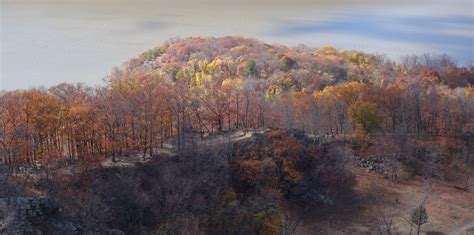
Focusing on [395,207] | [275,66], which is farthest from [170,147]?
[275,66]

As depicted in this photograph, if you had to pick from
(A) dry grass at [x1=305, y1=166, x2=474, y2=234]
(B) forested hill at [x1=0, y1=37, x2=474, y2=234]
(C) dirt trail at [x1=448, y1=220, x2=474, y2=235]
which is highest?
(B) forested hill at [x1=0, y1=37, x2=474, y2=234]

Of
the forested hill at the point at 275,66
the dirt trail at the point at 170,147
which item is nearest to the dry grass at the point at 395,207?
the dirt trail at the point at 170,147

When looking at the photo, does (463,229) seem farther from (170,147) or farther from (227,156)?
(170,147)

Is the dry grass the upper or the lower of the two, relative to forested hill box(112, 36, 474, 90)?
lower

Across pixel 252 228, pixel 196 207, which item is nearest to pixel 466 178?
pixel 252 228

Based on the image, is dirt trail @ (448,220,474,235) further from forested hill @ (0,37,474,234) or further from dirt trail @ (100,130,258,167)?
dirt trail @ (100,130,258,167)

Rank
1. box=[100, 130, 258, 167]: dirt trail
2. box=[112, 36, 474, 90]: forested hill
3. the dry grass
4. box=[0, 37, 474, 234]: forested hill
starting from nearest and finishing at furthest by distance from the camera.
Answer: box=[0, 37, 474, 234]: forested hill → box=[100, 130, 258, 167]: dirt trail → the dry grass → box=[112, 36, 474, 90]: forested hill

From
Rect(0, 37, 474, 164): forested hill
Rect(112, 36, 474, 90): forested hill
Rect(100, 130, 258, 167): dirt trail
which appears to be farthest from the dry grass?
Rect(112, 36, 474, 90): forested hill

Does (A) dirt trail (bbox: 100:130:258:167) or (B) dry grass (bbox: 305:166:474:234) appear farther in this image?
(B) dry grass (bbox: 305:166:474:234)

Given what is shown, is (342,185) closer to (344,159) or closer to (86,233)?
(344,159)

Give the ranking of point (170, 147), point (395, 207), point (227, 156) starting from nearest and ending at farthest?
point (227, 156)
point (395, 207)
point (170, 147)

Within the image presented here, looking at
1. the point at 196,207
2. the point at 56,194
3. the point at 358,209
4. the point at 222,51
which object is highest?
the point at 222,51
